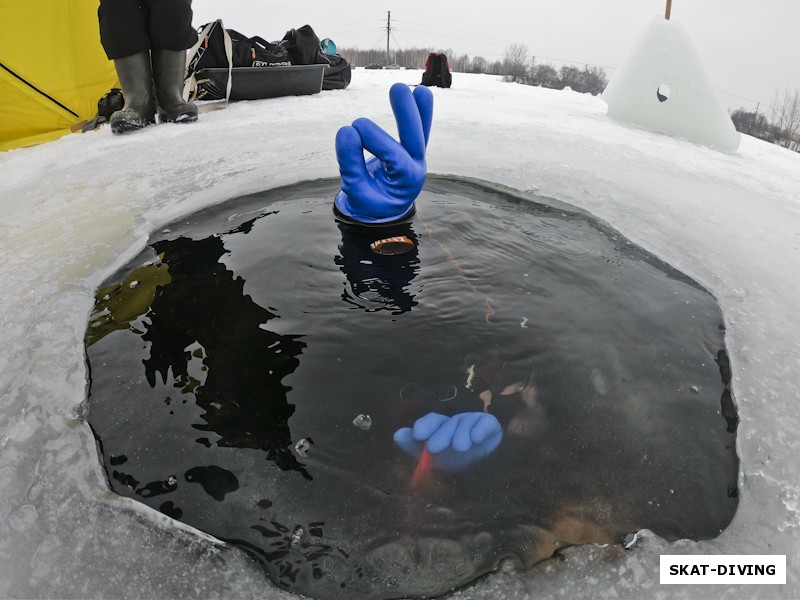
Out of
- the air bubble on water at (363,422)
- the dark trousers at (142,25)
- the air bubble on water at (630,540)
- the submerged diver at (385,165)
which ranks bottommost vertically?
the air bubble on water at (630,540)

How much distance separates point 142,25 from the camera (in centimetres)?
342

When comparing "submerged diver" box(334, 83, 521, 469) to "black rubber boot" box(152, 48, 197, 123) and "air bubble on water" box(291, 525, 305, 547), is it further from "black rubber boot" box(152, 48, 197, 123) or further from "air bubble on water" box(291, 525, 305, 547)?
"black rubber boot" box(152, 48, 197, 123)

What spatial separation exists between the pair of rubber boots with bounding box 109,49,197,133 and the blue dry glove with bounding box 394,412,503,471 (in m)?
3.39

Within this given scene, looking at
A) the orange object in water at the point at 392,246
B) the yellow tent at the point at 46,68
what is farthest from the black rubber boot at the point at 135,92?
the orange object in water at the point at 392,246

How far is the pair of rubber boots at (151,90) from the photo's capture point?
3.50 m

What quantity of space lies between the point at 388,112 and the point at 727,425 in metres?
3.38

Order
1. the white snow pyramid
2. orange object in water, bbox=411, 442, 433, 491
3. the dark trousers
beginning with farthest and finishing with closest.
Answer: the white snow pyramid, the dark trousers, orange object in water, bbox=411, 442, 433, 491

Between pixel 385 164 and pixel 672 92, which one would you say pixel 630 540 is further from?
pixel 672 92

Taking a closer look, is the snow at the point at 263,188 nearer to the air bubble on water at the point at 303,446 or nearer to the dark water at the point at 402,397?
the dark water at the point at 402,397

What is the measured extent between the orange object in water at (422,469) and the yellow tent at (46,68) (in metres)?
3.94

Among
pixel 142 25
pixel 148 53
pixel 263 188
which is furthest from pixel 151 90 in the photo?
pixel 263 188

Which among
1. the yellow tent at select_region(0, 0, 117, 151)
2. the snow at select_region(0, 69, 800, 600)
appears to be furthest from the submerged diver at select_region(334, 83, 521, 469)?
the yellow tent at select_region(0, 0, 117, 151)

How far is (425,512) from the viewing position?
1.09m

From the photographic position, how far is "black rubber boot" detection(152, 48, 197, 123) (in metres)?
3.60
